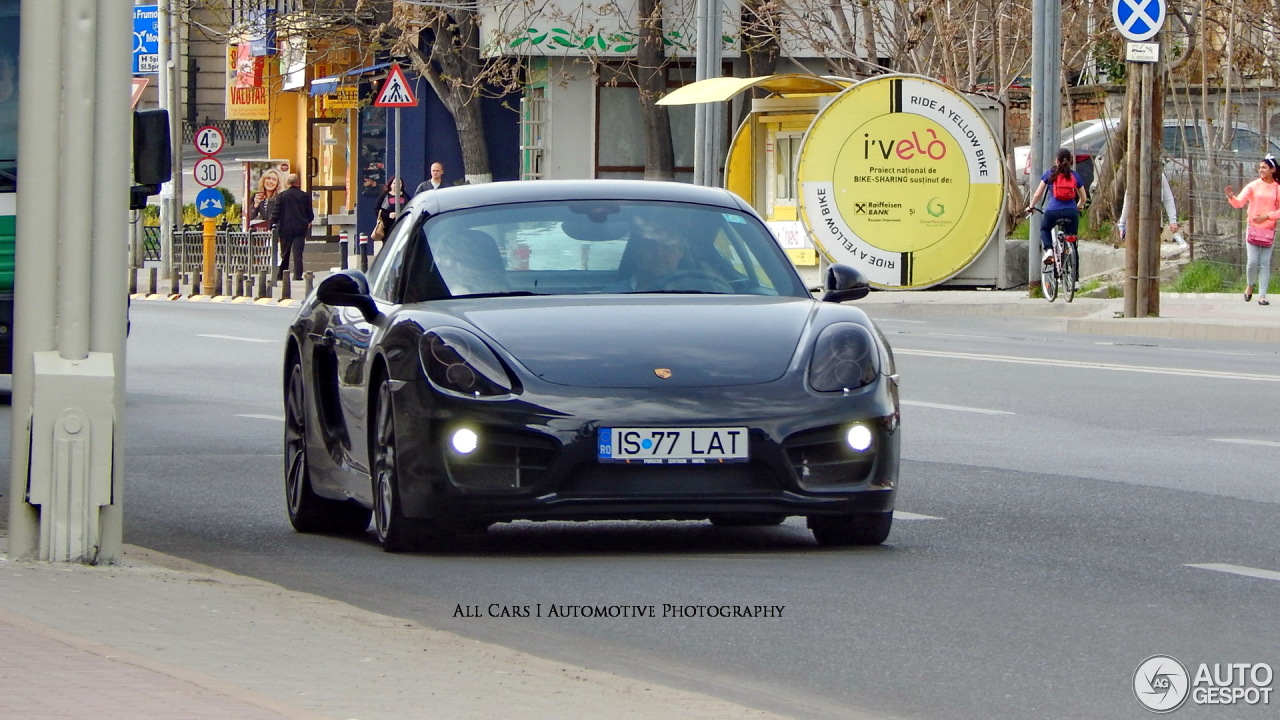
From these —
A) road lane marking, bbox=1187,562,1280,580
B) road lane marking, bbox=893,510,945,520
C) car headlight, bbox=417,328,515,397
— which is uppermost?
car headlight, bbox=417,328,515,397

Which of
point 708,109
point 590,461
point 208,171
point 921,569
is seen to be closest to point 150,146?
point 590,461

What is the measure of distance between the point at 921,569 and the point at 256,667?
120 inches

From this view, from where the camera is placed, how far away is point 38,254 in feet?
26.0

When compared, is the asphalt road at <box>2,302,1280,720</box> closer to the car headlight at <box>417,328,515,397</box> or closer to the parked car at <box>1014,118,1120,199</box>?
the car headlight at <box>417,328,515,397</box>

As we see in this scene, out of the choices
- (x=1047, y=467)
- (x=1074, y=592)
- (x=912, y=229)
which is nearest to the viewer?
(x=1074, y=592)

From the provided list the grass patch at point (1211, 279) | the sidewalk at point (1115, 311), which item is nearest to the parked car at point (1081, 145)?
the sidewalk at point (1115, 311)

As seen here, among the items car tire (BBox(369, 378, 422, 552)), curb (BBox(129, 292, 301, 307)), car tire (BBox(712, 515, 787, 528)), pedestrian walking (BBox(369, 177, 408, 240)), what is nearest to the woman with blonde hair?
curb (BBox(129, 292, 301, 307))

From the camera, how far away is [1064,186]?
95.3 feet

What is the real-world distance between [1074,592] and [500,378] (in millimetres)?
2041

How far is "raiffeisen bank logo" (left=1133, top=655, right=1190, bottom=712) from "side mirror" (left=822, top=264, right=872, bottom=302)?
288 cm

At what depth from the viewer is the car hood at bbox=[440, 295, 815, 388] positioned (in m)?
8.33

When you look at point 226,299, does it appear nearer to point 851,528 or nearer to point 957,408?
point 957,408

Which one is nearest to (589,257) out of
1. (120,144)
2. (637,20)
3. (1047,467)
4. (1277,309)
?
(120,144)

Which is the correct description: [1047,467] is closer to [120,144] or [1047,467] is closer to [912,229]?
[120,144]
